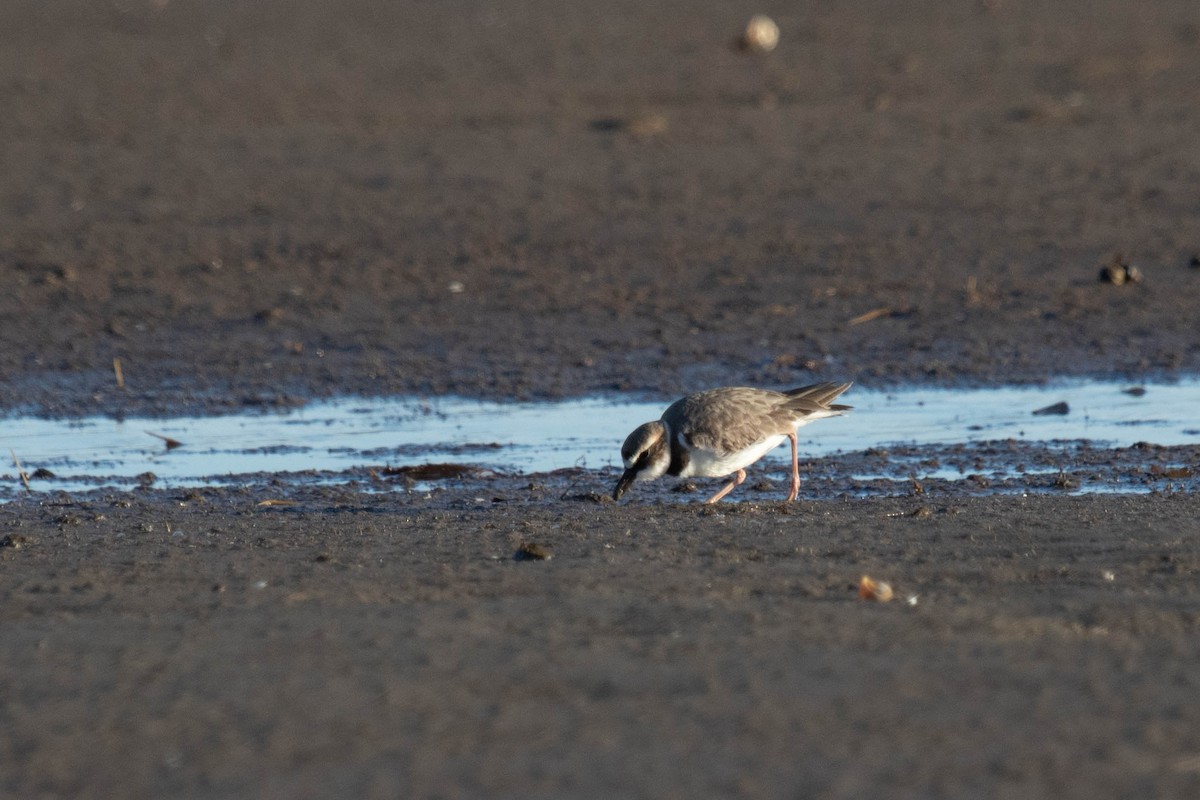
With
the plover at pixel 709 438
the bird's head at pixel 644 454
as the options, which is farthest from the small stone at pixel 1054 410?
the bird's head at pixel 644 454

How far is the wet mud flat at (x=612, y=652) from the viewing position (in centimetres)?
443

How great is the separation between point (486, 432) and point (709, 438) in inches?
84.4

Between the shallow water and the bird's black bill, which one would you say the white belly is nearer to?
the bird's black bill

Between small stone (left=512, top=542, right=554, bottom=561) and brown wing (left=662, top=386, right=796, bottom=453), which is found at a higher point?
brown wing (left=662, top=386, right=796, bottom=453)

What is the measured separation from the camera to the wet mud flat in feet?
14.5

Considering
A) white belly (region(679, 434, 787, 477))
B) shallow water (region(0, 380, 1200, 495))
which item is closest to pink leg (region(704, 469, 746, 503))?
white belly (region(679, 434, 787, 477))

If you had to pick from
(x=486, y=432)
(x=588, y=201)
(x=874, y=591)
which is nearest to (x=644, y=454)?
(x=874, y=591)

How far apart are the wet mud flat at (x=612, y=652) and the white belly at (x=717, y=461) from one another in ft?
0.88

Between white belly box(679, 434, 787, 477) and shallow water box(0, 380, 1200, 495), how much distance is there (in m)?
0.85

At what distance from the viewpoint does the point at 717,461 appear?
7547mm

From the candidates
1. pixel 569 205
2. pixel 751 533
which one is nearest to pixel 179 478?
pixel 751 533

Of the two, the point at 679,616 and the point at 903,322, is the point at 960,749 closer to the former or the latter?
the point at 679,616

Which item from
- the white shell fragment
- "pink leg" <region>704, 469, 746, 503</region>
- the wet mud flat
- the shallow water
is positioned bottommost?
the wet mud flat

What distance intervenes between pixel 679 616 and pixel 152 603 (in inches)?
70.9
